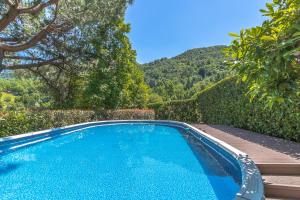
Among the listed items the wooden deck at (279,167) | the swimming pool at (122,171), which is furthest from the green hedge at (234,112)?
the swimming pool at (122,171)

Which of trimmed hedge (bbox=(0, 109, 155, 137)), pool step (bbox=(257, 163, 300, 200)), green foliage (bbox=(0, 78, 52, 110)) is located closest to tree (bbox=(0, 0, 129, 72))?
trimmed hedge (bbox=(0, 109, 155, 137))

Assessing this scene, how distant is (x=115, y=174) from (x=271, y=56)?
14.7 feet

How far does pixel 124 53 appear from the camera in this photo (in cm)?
1997

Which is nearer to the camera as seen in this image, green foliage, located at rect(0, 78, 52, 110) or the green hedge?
the green hedge

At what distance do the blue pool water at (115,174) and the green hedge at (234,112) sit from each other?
6.89 ft

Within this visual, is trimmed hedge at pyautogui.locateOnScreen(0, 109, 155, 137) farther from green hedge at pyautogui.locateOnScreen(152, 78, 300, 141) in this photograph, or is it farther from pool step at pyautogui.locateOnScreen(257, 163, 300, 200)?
pool step at pyautogui.locateOnScreen(257, 163, 300, 200)

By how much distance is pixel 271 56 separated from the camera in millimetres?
2830

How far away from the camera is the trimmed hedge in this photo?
404 inches

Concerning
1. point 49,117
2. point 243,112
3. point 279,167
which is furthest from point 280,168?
point 49,117

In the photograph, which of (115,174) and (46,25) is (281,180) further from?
(46,25)

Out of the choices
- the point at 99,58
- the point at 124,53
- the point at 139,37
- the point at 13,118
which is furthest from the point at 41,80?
the point at 139,37

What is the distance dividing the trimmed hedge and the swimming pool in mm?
997

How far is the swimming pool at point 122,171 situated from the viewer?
4.71 metres

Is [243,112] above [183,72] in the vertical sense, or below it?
below
